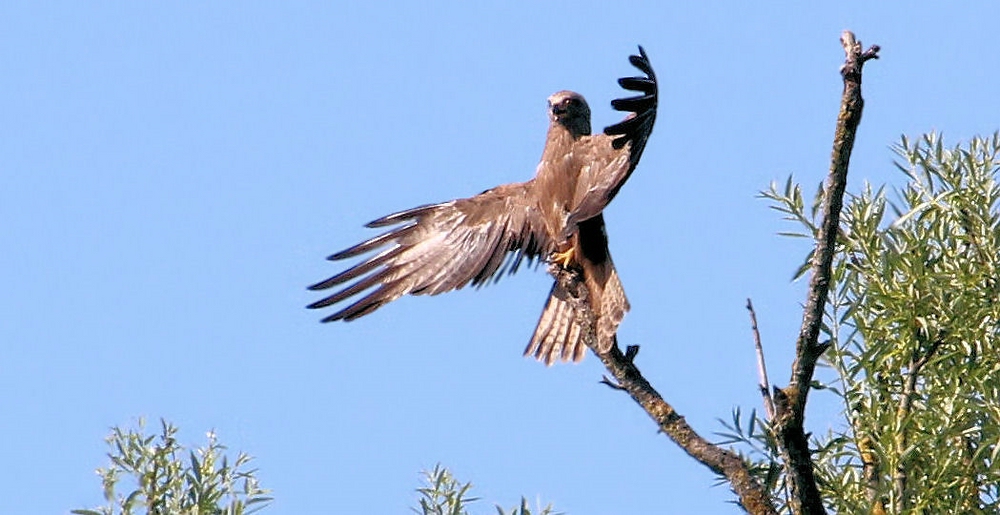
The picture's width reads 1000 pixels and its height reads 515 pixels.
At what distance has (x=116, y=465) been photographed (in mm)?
4672

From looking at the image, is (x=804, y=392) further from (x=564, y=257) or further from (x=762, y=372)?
(x=564, y=257)

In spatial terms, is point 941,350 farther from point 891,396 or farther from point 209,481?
point 209,481

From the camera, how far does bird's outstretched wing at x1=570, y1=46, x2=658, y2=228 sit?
18.7ft

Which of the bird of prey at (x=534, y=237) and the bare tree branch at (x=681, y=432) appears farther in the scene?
the bird of prey at (x=534, y=237)

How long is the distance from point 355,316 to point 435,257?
53cm

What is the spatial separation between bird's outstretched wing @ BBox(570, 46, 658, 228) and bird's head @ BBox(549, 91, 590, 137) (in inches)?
15.7

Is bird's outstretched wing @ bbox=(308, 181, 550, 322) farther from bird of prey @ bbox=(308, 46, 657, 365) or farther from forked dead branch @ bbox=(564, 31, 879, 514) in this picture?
forked dead branch @ bbox=(564, 31, 879, 514)

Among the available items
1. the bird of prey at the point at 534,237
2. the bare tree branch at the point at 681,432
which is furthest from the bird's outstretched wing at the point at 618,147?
the bare tree branch at the point at 681,432

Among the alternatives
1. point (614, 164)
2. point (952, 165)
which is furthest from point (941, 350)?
point (614, 164)

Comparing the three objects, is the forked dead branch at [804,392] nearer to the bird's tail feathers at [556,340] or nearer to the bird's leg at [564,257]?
the bird's leg at [564,257]

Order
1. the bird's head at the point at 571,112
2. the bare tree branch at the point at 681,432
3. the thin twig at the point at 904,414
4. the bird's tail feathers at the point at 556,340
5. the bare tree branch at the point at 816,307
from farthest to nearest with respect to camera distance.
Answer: the bird's head at the point at 571,112
the bird's tail feathers at the point at 556,340
the thin twig at the point at 904,414
the bare tree branch at the point at 681,432
the bare tree branch at the point at 816,307

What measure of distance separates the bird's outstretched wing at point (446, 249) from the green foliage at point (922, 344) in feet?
7.05

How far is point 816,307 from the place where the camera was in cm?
356

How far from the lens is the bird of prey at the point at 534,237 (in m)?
6.21
